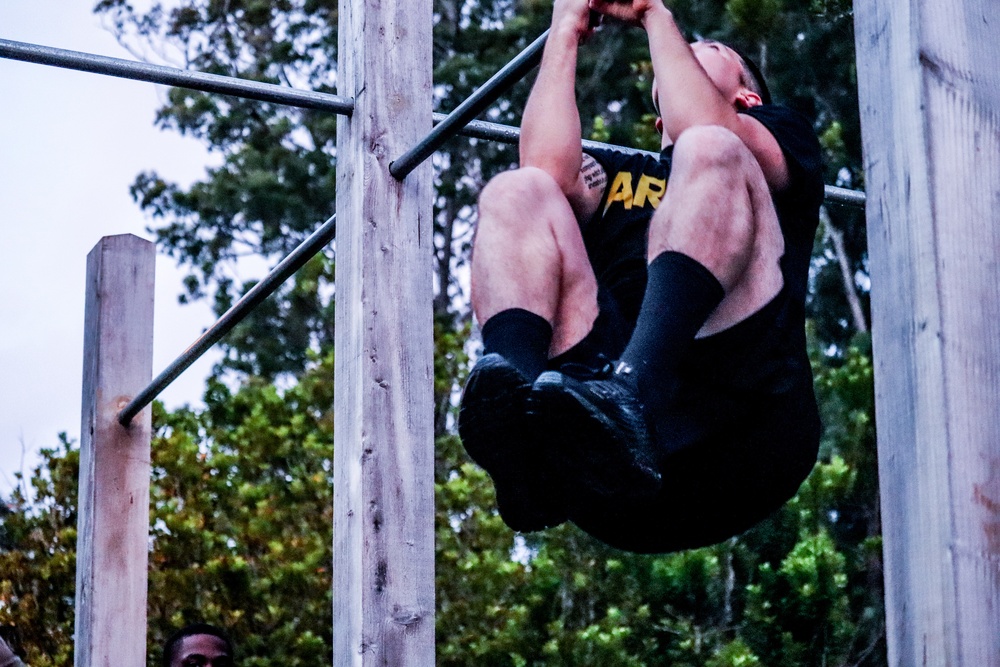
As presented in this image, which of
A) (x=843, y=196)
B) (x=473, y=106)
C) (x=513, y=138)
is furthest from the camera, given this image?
(x=843, y=196)

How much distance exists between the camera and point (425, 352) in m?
2.91

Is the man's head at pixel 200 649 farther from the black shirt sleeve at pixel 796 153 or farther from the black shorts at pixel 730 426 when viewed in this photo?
the black shirt sleeve at pixel 796 153

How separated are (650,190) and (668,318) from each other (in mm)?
633

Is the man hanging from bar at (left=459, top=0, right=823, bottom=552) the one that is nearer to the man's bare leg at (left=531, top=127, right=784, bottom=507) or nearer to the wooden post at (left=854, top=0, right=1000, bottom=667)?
the man's bare leg at (left=531, top=127, right=784, bottom=507)

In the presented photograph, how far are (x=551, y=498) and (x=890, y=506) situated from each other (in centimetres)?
92

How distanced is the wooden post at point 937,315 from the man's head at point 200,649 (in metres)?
3.22

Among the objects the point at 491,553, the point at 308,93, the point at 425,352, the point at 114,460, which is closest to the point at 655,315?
the point at 425,352

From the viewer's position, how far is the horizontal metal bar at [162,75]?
2924mm

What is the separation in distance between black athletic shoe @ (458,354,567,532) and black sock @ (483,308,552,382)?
13cm

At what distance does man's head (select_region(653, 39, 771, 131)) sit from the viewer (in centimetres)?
281

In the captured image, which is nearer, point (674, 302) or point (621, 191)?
point (674, 302)

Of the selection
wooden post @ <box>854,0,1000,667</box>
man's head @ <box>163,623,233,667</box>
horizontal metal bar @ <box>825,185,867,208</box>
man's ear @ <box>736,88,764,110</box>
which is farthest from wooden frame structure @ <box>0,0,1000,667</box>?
horizontal metal bar @ <box>825,185,867,208</box>

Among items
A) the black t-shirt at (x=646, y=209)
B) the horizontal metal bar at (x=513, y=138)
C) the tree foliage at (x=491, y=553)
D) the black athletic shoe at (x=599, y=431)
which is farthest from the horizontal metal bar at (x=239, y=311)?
the tree foliage at (x=491, y=553)

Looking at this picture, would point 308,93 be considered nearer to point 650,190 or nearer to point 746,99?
point 650,190
